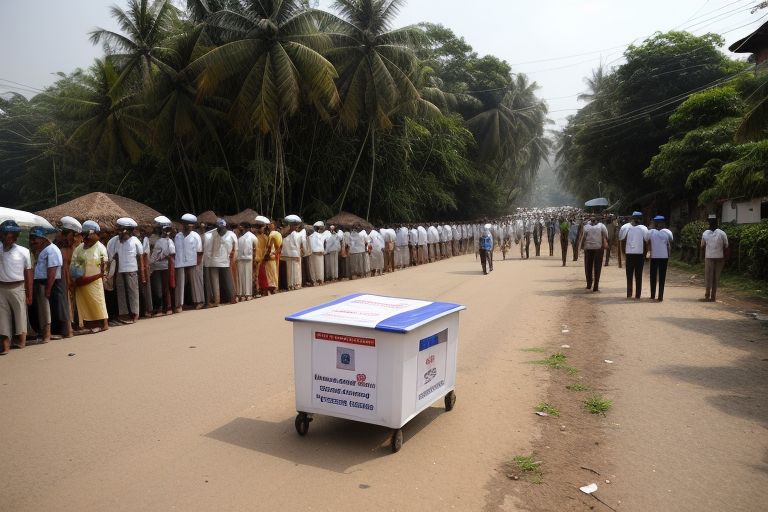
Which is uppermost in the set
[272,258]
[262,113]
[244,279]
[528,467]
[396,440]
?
[262,113]

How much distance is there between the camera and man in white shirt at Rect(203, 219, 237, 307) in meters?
13.3

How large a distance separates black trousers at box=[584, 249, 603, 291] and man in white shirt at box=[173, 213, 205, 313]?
924 cm

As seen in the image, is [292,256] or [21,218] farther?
[292,256]

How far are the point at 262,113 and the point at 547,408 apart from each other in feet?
55.0

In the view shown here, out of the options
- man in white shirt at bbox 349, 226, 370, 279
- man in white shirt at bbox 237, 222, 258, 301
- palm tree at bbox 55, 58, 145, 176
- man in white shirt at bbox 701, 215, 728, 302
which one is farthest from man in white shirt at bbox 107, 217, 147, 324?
palm tree at bbox 55, 58, 145, 176

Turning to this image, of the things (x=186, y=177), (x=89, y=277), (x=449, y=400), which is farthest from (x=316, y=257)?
(x=449, y=400)

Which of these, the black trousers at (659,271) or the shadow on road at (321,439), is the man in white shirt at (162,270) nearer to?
the shadow on road at (321,439)

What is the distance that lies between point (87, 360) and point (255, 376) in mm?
2697

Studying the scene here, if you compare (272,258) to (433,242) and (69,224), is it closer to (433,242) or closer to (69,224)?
(69,224)

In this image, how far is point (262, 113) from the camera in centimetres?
2030

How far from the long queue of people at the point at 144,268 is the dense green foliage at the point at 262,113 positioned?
6069 millimetres

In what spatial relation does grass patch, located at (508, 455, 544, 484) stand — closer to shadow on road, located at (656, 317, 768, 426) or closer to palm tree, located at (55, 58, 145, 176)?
shadow on road, located at (656, 317, 768, 426)

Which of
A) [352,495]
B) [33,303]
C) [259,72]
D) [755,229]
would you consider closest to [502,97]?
[259,72]

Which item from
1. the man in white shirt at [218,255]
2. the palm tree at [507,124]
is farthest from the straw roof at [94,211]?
the palm tree at [507,124]
